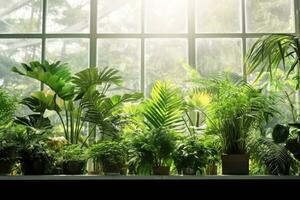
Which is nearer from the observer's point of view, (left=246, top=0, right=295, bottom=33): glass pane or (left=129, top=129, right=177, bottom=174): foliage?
(left=129, top=129, right=177, bottom=174): foliage

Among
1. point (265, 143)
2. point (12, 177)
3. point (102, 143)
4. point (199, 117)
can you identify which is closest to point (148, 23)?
point (199, 117)

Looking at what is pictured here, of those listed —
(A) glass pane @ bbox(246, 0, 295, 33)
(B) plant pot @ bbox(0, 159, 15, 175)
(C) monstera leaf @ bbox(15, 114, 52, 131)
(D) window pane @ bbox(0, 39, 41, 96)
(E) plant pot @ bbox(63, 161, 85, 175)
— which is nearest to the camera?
(B) plant pot @ bbox(0, 159, 15, 175)

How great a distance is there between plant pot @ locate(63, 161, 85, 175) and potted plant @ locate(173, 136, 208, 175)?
0.92 meters

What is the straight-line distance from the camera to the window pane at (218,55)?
189 inches

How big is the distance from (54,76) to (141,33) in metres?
1.37

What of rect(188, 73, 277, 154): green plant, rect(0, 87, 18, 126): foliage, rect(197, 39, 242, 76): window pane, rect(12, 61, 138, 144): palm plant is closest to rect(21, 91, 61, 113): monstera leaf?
rect(12, 61, 138, 144): palm plant

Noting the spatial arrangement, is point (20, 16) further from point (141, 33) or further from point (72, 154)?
point (72, 154)

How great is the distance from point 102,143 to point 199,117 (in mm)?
1204

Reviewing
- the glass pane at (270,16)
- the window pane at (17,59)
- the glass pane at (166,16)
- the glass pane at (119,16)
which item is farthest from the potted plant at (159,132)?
the window pane at (17,59)

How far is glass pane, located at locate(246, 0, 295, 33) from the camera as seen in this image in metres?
4.84

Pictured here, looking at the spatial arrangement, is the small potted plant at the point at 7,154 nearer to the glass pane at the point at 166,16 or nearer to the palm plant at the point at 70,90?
the palm plant at the point at 70,90

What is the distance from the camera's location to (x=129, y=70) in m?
4.80

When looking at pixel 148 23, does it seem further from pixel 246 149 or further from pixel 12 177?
pixel 12 177
